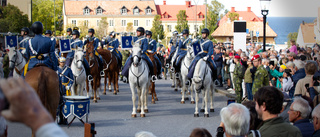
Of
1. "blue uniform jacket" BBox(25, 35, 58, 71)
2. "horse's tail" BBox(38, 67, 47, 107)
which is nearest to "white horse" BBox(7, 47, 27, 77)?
"blue uniform jacket" BBox(25, 35, 58, 71)

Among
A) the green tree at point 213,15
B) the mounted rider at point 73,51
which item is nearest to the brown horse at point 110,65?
the mounted rider at point 73,51

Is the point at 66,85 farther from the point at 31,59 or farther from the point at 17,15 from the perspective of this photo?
the point at 17,15

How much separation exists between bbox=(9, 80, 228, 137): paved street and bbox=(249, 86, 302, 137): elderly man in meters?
5.36

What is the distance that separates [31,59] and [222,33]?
80073mm

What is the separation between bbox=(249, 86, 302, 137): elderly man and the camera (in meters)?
4.92

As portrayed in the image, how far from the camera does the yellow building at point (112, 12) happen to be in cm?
11519

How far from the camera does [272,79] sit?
16031 millimetres

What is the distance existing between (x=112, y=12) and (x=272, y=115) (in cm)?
11399

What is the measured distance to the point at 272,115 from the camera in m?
5.05

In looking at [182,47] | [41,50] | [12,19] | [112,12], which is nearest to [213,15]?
[112,12]

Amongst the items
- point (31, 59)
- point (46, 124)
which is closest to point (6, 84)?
point (46, 124)

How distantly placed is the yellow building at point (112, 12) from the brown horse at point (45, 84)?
105 m

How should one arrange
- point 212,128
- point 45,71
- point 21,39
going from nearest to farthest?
point 45,71
point 212,128
point 21,39

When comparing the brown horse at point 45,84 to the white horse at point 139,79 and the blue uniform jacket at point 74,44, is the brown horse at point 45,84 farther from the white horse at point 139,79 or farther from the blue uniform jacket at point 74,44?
the blue uniform jacket at point 74,44
